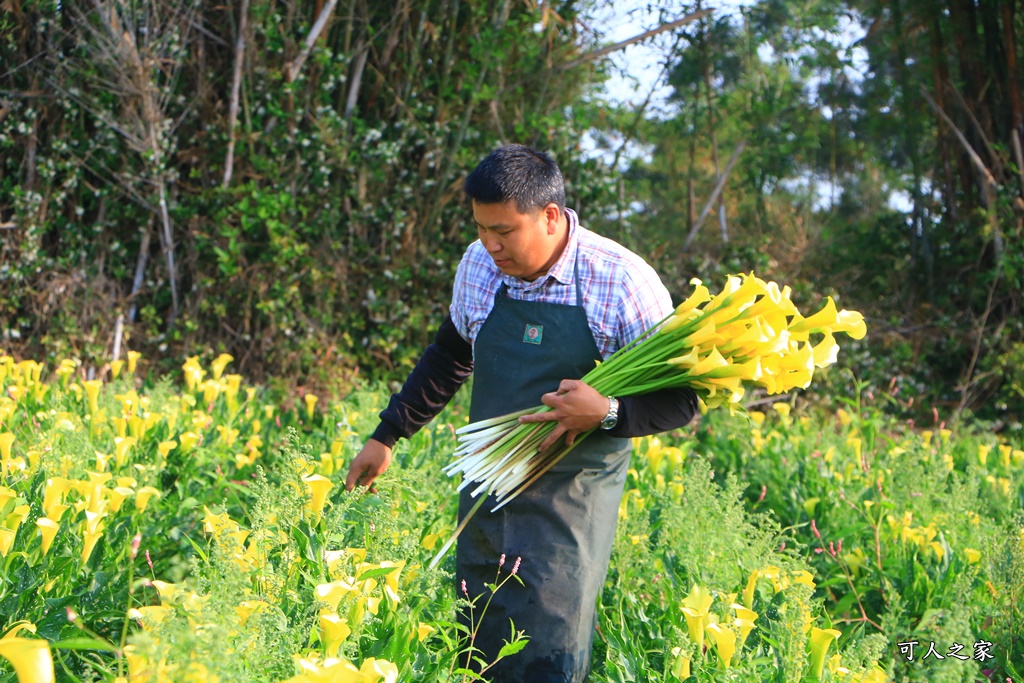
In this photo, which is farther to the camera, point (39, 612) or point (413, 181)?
point (413, 181)

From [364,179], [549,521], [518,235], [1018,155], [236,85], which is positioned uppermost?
[1018,155]

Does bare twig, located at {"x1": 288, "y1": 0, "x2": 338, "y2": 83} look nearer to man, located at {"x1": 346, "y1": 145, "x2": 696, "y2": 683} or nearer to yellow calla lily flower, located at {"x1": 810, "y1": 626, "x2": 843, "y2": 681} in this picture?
man, located at {"x1": 346, "y1": 145, "x2": 696, "y2": 683}

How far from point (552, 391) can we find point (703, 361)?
438 millimetres

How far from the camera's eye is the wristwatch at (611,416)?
2.40 meters

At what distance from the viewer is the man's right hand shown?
2830 millimetres

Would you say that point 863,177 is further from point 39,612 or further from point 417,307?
point 39,612

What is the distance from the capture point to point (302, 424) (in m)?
5.49

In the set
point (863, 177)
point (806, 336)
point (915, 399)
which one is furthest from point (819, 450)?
point (863, 177)

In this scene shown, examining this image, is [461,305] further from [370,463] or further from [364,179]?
[364,179]

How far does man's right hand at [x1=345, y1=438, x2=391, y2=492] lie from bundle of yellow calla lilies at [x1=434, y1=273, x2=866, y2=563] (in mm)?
349

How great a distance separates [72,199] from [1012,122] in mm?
7608

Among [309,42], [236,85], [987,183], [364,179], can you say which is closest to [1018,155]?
[987,183]

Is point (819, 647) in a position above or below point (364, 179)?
below

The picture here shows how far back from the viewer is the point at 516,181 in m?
2.42
